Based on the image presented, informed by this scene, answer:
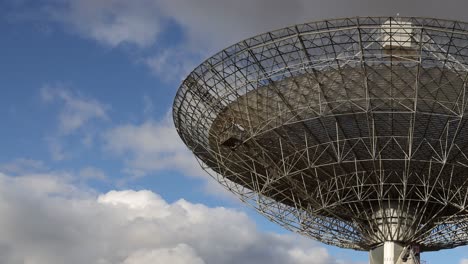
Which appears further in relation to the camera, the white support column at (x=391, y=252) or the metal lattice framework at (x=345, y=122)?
the white support column at (x=391, y=252)

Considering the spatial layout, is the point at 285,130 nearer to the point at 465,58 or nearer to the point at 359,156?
the point at 359,156

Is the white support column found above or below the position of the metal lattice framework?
below

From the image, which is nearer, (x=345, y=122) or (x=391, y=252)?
(x=345, y=122)

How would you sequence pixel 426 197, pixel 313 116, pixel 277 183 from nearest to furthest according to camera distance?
pixel 313 116
pixel 426 197
pixel 277 183

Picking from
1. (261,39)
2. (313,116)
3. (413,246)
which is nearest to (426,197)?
(413,246)

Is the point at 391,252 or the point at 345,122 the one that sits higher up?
the point at 345,122

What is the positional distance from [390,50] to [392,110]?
341 cm

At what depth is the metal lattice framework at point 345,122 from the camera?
33125 millimetres

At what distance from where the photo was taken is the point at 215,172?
45312 millimetres

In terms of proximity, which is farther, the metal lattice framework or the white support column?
the white support column

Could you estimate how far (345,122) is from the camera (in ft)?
118

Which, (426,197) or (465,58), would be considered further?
(426,197)

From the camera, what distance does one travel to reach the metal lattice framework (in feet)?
109

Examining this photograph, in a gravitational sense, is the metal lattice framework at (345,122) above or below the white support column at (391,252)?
above
